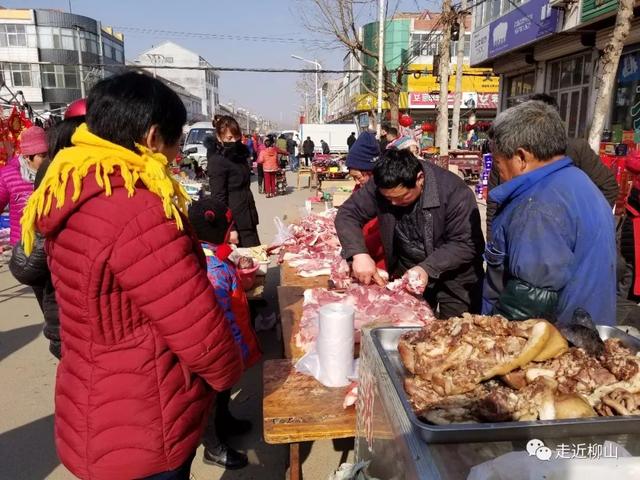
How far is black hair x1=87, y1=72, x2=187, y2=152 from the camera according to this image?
4.68 ft

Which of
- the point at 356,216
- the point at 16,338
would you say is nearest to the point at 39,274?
the point at 356,216

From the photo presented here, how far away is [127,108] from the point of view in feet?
4.69

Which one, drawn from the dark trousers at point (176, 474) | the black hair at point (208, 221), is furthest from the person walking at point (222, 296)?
the dark trousers at point (176, 474)

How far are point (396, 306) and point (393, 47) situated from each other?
38.7m

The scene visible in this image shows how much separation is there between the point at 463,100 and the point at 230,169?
1147 inches

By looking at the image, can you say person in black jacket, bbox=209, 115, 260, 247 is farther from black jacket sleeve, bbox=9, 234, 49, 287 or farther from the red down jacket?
the red down jacket

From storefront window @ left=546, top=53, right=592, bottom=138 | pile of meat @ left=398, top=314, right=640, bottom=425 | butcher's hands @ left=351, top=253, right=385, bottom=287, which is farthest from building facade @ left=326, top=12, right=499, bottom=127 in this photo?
pile of meat @ left=398, top=314, right=640, bottom=425

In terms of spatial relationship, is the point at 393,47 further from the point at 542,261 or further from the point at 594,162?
the point at 542,261

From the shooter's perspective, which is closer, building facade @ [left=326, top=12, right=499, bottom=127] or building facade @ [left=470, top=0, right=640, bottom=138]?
building facade @ [left=470, top=0, right=640, bottom=138]

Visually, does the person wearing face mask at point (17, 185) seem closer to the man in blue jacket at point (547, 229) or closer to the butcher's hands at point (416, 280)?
the butcher's hands at point (416, 280)

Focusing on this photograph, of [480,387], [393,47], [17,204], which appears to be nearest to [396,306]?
[480,387]

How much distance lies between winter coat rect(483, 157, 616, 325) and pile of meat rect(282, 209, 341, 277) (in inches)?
84.2

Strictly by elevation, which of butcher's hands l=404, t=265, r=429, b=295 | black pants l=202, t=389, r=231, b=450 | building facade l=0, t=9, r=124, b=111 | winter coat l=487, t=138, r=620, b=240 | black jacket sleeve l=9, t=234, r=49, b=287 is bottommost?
black pants l=202, t=389, r=231, b=450

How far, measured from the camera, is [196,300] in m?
1.42
